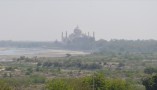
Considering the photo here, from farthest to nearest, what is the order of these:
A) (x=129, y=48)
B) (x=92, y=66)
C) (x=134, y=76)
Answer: (x=129, y=48) → (x=92, y=66) → (x=134, y=76)

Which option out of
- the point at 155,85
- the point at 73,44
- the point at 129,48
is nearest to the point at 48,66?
the point at 155,85

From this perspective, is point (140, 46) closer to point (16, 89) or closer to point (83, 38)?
point (83, 38)

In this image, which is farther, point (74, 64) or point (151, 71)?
point (74, 64)

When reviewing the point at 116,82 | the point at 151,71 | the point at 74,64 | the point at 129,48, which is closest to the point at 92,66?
the point at 74,64

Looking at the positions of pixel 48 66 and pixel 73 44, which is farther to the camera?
pixel 73 44

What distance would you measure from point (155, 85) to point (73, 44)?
104918 mm

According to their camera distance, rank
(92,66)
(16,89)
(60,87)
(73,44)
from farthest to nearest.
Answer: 1. (73,44)
2. (92,66)
3. (16,89)
4. (60,87)

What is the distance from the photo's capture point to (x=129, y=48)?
373 ft

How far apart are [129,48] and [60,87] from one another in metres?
87.3

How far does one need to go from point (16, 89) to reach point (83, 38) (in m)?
105

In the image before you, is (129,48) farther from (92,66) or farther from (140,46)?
(92,66)

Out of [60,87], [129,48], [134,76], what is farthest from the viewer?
[129,48]

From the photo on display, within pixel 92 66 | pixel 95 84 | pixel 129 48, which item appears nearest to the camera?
pixel 95 84

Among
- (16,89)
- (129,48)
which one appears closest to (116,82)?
(16,89)
